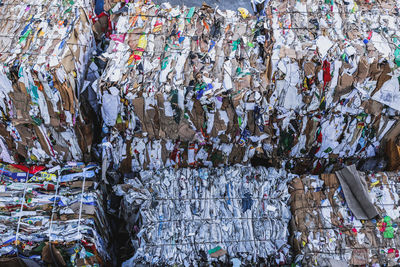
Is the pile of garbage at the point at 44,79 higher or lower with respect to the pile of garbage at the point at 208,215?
higher

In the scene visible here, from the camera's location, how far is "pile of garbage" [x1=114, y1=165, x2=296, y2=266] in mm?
2133

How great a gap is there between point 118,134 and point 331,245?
1.41 meters

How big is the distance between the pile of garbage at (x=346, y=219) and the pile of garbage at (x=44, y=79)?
1408 millimetres

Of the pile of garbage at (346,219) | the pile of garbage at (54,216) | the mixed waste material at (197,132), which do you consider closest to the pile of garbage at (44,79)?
the mixed waste material at (197,132)

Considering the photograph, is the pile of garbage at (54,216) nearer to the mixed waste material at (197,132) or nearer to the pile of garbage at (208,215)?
the mixed waste material at (197,132)

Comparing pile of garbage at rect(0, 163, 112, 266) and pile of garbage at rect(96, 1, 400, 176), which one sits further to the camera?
pile of garbage at rect(96, 1, 400, 176)

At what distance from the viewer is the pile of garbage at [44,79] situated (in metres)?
2.08

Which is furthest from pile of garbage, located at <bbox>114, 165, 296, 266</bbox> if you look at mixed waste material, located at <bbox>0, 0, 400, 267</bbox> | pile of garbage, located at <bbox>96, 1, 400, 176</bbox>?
pile of garbage, located at <bbox>96, 1, 400, 176</bbox>

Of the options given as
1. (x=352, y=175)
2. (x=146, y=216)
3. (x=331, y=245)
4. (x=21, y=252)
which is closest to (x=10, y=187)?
(x=21, y=252)

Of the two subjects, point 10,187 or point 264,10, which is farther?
point 264,10

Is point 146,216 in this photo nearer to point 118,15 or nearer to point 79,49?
point 79,49

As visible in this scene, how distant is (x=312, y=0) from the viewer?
8.07 ft

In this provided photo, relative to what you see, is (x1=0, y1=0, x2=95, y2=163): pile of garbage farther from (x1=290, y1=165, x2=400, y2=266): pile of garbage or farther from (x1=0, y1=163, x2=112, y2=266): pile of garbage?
(x1=290, y1=165, x2=400, y2=266): pile of garbage

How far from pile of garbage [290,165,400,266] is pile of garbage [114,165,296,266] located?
4.0 inches
